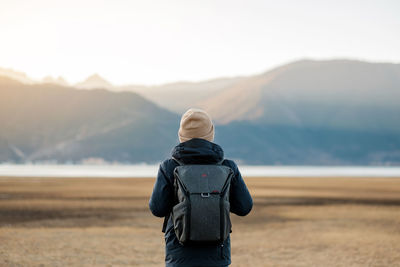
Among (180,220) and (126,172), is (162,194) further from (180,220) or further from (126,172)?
(126,172)

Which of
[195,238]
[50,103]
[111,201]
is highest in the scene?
[50,103]

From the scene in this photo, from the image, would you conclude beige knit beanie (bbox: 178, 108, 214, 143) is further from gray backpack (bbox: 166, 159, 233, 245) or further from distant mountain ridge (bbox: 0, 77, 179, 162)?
distant mountain ridge (bbox: 0, 77, 179, 162)

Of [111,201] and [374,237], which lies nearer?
[374,237]

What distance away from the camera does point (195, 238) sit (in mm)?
3545

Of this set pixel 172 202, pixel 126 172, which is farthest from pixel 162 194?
pixel 126 172

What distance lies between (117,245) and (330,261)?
471 centimetres

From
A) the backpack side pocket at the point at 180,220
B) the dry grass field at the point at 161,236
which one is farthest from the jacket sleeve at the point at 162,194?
the dry grass field at the point at 161,236

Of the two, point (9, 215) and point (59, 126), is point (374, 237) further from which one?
point (59, 126)

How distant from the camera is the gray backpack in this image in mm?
3531

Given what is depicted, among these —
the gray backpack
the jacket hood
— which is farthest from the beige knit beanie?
the gray backpack

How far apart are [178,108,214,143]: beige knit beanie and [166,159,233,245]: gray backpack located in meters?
0.23

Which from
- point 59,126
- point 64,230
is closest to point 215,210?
point 64,230

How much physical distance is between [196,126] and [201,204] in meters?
0.52

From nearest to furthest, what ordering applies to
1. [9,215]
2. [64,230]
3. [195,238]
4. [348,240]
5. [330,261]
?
[195,238], [330,261], [348,240], [64,230], [9,215]
